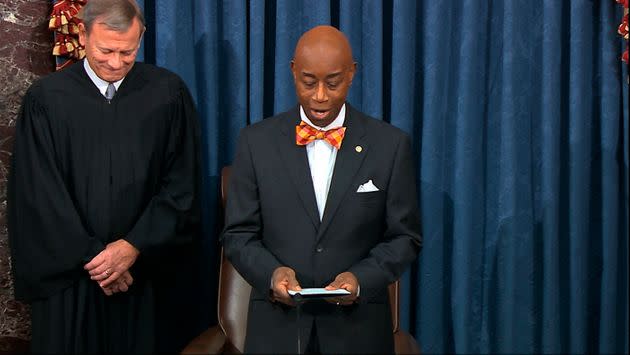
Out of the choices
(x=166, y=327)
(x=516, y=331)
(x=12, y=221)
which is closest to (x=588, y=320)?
(x=516, y=331)

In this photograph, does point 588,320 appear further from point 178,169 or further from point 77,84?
point 77,84

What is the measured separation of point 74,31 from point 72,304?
3.31 feet

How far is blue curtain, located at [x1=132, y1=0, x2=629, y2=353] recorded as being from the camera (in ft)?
11.8

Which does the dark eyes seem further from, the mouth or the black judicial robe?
the black judicial robe

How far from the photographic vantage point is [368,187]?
2.81m

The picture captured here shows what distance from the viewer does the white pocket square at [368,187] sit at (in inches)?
111

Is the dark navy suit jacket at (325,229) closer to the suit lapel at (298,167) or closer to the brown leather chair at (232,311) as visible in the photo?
the suit lapel at (298,167)

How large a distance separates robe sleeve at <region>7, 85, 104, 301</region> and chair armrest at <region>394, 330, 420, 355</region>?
1002 mm

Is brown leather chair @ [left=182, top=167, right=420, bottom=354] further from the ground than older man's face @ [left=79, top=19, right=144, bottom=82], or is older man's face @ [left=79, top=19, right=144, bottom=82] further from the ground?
older man's face @ [left=79, top=19, right=144, bottom=82]

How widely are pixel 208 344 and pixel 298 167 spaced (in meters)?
0.70

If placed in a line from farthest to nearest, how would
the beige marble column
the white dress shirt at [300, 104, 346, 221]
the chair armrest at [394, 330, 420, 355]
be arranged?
the beige marble column → the chair armrest at [394, 330, 420, 355] → the white dress shirt at [300, 104, 346, 221]

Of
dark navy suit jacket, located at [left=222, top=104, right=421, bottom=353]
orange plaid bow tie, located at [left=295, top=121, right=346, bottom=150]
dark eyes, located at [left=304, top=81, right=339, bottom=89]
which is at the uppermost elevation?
dark eyes, located at [left=304, top=81, right=339, bottom=89]

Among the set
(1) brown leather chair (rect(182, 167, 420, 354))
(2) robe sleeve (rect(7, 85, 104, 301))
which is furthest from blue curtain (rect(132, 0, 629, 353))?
(2) robe sleeve (rect(7, 85, 104, 301))

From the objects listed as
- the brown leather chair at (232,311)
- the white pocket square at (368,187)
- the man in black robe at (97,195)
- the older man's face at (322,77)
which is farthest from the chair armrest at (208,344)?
the older man's face at (322,77)
